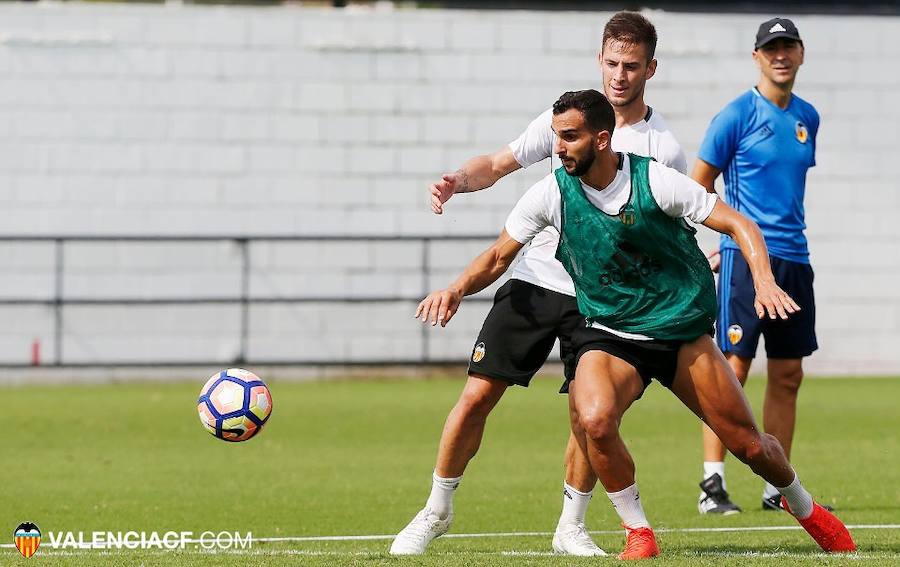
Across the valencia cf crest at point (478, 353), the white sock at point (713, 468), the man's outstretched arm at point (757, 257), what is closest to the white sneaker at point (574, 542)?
the valencia cf crest at point (478, 353)

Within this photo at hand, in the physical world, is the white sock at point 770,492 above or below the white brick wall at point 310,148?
below

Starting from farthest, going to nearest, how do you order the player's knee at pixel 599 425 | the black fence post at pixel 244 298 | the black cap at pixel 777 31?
the black fence post at pixel 244 298
the black cap at pixel 777 31
the player's knee at pixel 599 425

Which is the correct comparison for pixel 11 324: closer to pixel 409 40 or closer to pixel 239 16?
pixel 239 16

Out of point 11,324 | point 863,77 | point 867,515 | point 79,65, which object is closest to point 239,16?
point 79,65

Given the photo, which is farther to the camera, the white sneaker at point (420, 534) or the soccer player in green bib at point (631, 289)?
the white sneaker at point (420, 534)

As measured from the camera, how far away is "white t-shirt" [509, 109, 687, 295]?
23.6 ft

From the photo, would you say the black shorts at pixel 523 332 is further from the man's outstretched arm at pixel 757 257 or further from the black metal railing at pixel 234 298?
the black metal railing at pixel 234 298

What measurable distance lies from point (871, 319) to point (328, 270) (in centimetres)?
666

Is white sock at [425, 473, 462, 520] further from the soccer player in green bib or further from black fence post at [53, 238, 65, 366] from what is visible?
black fence post at [53, 238, 65, 366]

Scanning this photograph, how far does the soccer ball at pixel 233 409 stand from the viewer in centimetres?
748

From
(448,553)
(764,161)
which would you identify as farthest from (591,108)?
(764,161)

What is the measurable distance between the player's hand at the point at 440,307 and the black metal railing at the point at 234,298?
1144 centimetres

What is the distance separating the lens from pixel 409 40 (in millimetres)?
18484

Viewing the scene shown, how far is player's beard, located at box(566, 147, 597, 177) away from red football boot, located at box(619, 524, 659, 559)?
4.97 feet
